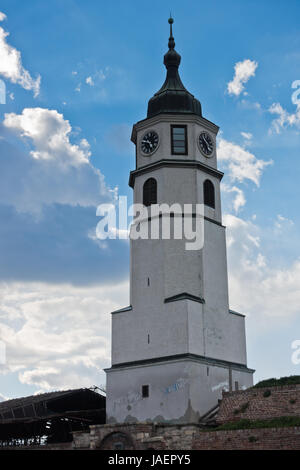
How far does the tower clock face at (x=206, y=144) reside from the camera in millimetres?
46438

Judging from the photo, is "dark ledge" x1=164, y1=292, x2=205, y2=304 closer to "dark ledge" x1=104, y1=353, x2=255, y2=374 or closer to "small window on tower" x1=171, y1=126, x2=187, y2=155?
"dark ledge" x1=104, y1=353, x2=255, y2=374

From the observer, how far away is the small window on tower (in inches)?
1800

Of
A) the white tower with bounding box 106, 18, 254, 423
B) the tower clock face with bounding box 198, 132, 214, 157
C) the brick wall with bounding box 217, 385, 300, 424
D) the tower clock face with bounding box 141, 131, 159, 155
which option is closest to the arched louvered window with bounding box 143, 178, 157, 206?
the white tower with bounding box 106, 18, 254, 423

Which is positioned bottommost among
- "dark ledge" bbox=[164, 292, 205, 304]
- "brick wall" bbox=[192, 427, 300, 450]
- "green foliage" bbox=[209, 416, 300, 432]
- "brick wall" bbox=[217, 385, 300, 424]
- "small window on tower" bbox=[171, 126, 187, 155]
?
"brick wall" bbox=[192, 427, 300, 450]

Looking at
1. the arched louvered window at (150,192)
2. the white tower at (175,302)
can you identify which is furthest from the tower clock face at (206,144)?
the arched louvered window at (150,192)

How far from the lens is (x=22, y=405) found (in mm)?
44906

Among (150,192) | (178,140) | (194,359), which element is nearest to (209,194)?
(150,192)

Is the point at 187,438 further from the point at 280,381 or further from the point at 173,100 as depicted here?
the point at 173,100

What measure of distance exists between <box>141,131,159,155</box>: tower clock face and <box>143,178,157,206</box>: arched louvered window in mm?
2267

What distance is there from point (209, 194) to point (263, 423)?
18.2m

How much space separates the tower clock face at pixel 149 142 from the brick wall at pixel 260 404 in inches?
719

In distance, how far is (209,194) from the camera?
4591 cm
